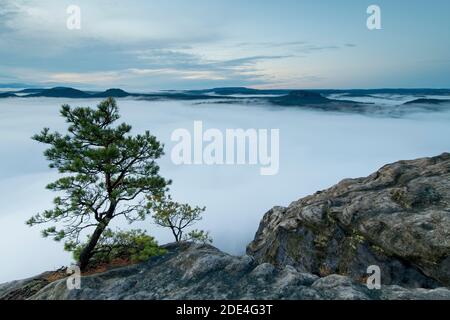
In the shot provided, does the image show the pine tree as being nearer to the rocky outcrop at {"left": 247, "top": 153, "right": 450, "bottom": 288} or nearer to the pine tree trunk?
the pine tree trunk

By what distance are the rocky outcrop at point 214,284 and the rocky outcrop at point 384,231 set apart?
827 centimetres

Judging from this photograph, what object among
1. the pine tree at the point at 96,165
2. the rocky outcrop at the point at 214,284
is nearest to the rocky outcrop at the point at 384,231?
the rocky outcrop at the point at 214,284

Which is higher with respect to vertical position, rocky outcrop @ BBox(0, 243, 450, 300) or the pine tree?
the pine tree

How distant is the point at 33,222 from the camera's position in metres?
18.3

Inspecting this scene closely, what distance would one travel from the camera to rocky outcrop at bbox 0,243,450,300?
15336 millimetres

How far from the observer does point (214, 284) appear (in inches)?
672

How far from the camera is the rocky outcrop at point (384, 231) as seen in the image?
22500mm

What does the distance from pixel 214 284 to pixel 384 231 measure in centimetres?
1771

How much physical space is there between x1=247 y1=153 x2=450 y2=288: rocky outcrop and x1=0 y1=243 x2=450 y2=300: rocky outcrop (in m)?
8.27

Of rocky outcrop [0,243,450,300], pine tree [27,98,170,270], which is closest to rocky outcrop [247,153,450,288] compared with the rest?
rocky outcrop [0,243,450,300]

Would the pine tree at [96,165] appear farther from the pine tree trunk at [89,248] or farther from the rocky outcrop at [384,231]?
the rocky outcrop at [384,231]
